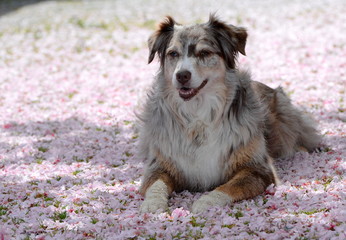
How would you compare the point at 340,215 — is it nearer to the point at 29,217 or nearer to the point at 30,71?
the point at 29,217

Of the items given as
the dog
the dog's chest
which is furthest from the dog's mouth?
the dog's chest

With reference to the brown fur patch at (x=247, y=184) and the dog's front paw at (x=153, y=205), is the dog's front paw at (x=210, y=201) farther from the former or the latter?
the dog's front paw at (x=153, y=205)

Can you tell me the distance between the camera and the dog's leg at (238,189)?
5715 millimetres

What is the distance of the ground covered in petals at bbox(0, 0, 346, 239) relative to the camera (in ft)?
17.6

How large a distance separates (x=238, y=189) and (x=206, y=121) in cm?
Answer: 90

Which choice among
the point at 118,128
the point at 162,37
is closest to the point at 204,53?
the point at 162,37

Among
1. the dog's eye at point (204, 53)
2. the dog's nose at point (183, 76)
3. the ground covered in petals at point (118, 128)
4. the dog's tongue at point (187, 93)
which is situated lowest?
the ground covered in petals at point (118, 128)

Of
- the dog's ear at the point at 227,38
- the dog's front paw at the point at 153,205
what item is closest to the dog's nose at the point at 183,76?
the dog's ear at the point at 227,38

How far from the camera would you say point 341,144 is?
8.02 metres

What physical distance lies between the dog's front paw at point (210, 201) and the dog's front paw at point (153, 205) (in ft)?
1.07

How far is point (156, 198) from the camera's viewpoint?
5.87m

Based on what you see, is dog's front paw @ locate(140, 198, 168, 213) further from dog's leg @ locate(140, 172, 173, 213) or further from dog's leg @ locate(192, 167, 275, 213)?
dog's leg @ locate(192, 167, 275, 213)

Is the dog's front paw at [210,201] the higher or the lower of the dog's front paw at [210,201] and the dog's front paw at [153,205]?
the higher

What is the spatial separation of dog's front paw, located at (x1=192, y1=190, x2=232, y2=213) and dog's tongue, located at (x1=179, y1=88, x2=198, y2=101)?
110cm
